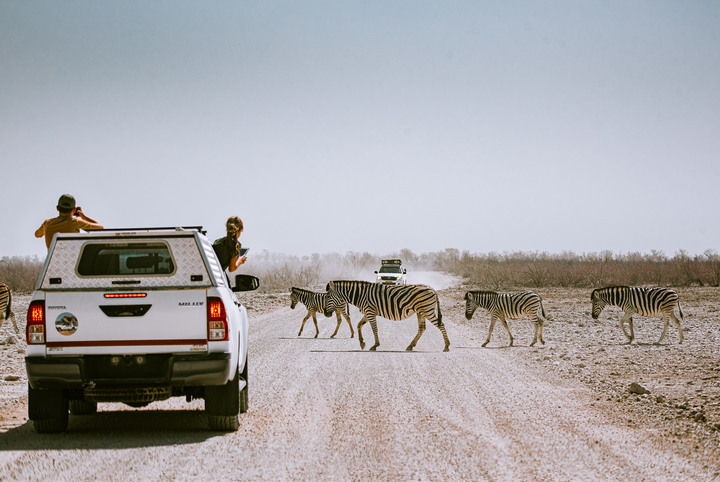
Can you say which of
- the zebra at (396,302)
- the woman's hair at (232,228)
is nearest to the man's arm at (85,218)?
the woman's hair at (232,228)

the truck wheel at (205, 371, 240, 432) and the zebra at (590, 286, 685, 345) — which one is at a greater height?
the zebra at (590, 286, 685, 345)

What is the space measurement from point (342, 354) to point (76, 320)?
9.99 m

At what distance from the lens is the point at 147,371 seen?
7816 mm

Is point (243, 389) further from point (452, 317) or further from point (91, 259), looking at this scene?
point (452, 317)

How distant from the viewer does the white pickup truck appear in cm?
767

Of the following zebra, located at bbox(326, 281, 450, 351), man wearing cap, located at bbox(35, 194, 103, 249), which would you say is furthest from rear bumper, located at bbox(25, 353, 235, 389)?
zebra, located at bbox(326, 281, 450, 351)

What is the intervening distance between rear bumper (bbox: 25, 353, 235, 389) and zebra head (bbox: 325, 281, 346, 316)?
45.5 ft

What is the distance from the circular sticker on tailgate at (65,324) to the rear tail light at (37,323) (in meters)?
0.15

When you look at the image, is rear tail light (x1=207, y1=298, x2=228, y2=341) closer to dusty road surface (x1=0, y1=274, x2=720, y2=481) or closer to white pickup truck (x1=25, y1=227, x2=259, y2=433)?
white pickup truck (x1=25, y1=227, x2=259, y2=433)

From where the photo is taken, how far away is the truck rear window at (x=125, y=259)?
337 inches

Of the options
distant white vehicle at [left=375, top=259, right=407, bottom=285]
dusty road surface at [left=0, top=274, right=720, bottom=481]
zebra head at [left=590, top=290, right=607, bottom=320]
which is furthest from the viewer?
distant white vehicle at [left=375, top=259, right=407, bottom=285]

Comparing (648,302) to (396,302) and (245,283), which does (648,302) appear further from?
(245,283)

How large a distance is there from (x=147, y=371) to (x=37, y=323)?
3.71 feet

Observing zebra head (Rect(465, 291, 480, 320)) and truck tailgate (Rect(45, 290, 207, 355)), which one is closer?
truck tailgate (Rect(45, 290, 207, 355))
